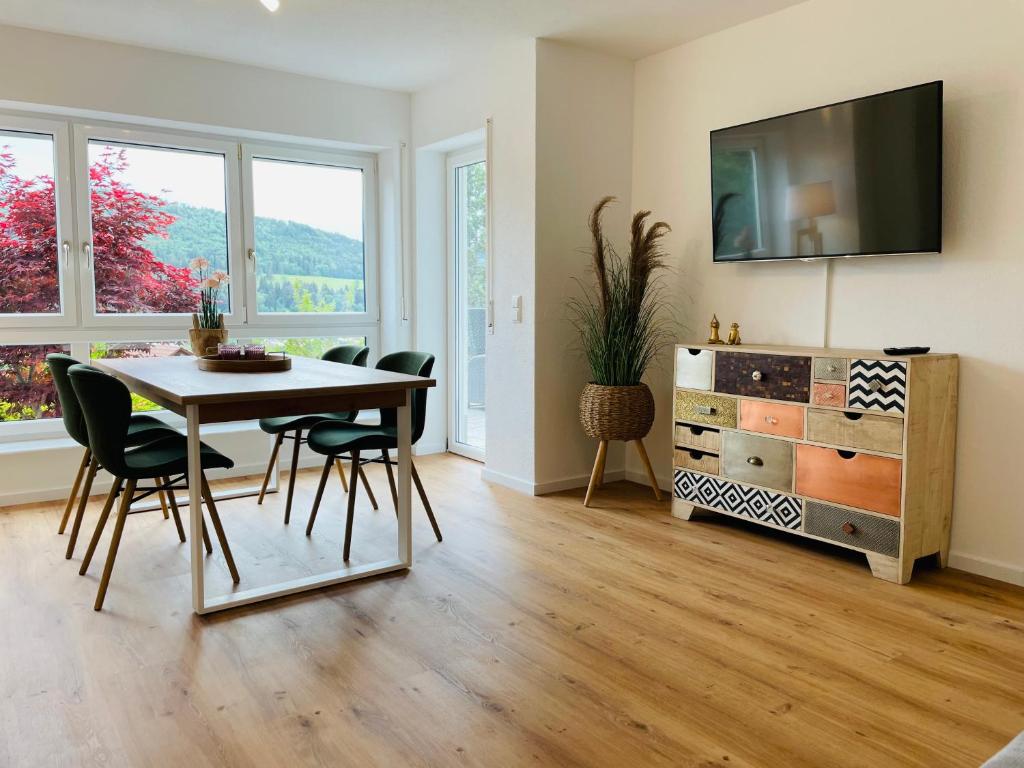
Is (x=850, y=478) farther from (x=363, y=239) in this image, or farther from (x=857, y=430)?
(x=363, y=239)

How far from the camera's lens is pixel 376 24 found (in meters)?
4.05

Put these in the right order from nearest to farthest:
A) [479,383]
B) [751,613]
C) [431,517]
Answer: [751,613] < [431,517] < [479,383]

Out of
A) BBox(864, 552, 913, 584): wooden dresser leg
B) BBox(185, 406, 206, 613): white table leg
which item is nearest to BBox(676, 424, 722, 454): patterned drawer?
BBox(864, 552, 913, 584): wooden dresser leg

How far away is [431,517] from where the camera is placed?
3621 mm

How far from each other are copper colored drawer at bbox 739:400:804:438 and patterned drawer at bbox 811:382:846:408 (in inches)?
3.7

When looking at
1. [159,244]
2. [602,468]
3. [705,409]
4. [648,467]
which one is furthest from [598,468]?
A: [159,244]

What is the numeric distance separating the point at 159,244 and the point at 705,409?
339cm

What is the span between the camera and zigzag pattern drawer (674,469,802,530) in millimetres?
3477

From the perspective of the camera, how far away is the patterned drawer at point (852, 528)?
310 centimetres

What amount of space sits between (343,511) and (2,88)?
282 cm

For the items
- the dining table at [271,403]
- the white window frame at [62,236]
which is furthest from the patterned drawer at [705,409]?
the white window frame at [62,236]

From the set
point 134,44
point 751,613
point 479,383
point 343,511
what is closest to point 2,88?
point 134,44

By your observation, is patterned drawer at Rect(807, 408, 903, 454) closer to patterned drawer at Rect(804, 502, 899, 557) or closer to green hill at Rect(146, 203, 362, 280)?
patterned drawer at Rect(804, 502, 899, 557)

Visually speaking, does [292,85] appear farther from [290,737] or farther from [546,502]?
[290,737]
